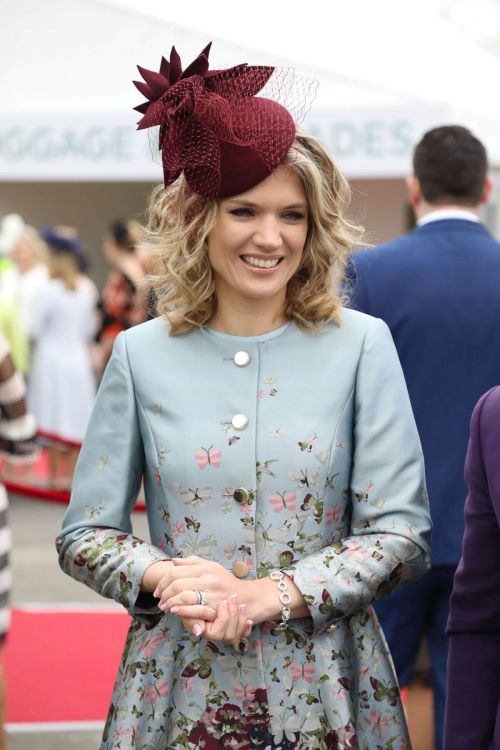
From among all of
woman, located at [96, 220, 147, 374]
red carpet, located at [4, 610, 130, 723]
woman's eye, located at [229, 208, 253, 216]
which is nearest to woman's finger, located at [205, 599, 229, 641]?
woman's eye, located at [229, 208, 253, 216]

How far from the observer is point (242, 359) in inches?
99.3

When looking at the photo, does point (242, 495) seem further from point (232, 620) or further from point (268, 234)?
point (268, 234)

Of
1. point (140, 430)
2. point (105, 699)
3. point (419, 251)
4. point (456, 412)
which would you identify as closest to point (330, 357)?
point (140, 430)

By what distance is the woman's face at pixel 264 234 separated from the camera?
96.3 inches

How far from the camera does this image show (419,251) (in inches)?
158

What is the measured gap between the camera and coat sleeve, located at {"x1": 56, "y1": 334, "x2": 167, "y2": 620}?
96.5 inches

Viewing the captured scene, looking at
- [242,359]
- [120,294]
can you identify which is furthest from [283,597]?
[120,294]

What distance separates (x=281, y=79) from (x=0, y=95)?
872 centimetres

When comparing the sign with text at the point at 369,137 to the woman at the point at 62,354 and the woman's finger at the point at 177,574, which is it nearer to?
the woman at the point at 62,354

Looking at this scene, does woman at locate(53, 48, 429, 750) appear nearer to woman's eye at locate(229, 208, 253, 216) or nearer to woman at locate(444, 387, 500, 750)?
woman's eye at locate(229, 208, 253, 216)

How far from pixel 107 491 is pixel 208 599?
14.7 inches

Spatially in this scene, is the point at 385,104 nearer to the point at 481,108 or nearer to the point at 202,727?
the point at 481,108

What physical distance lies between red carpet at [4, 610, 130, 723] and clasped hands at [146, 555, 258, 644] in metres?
→ 2.97

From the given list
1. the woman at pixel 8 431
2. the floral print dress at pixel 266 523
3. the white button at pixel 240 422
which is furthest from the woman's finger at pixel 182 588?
the woman at pixel 8 431
